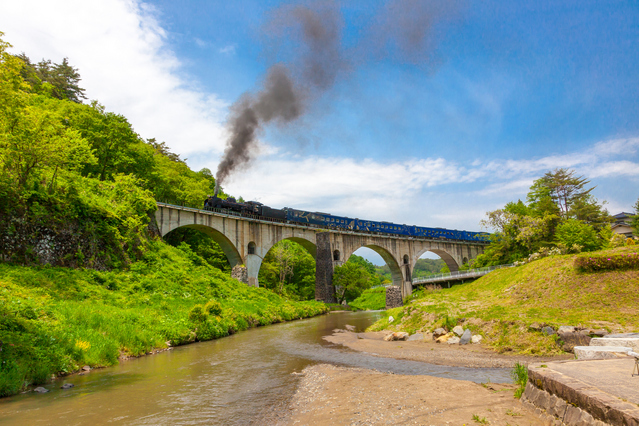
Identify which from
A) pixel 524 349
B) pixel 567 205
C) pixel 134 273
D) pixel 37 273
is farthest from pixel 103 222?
pixel 567 205

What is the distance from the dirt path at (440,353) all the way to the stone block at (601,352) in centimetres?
236

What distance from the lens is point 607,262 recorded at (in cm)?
1609

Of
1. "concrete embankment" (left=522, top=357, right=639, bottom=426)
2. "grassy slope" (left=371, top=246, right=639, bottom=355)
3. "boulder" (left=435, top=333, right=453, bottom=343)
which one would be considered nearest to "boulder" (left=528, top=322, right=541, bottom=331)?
"grassy slope" (left=371, top=246, right=639, bottom=355)

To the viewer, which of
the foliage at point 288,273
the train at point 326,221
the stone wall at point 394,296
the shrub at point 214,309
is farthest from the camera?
the foliage at point 288,273

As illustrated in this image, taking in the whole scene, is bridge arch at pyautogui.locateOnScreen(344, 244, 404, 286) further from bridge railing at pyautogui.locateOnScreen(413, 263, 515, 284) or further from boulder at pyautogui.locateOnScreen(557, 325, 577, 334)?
boulder at pyautogui.locateOnScreen(557, 325, 577, 334)

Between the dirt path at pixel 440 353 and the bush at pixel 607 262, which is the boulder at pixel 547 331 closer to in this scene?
the dirt path at pixel 440 353

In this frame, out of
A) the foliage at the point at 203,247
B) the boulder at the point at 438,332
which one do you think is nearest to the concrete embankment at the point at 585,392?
the boulder at the point at 438,332

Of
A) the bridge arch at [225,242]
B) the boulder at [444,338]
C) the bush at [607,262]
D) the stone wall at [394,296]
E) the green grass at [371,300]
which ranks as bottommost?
the green grass at [371,300]

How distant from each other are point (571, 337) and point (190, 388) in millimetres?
10861

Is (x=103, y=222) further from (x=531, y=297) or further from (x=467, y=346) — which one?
(x=531, y=297)

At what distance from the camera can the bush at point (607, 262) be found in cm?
1542

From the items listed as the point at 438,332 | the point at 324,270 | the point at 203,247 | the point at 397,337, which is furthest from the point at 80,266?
the point at 324,270

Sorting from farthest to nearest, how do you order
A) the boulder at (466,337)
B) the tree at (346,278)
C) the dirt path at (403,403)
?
1. the tree at (346,278)
2. the boulder at (466,337)
3. the dirt path at (403,403)

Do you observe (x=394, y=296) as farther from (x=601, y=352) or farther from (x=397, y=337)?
(x=601, y=352)
